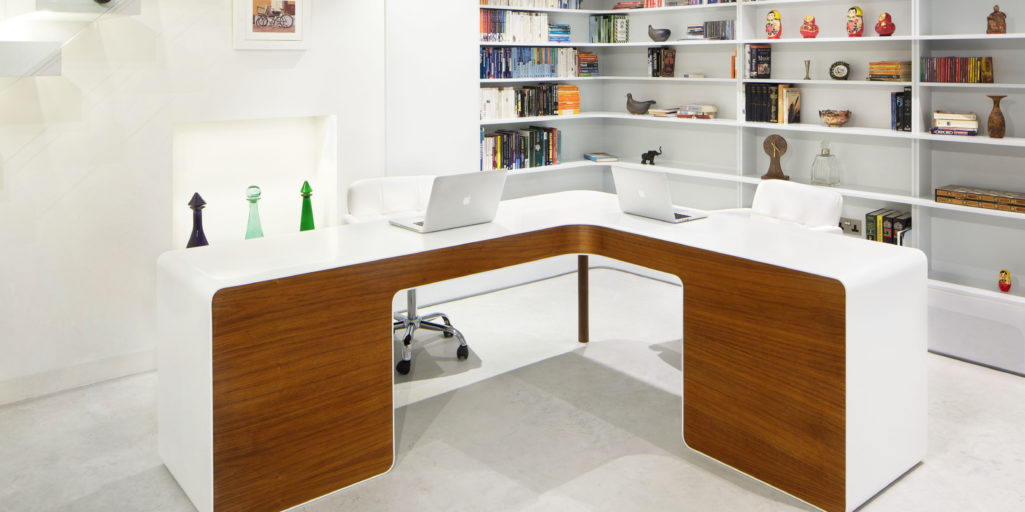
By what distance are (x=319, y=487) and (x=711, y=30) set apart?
4.24 metres

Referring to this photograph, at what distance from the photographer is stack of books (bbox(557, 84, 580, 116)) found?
20.3 feet

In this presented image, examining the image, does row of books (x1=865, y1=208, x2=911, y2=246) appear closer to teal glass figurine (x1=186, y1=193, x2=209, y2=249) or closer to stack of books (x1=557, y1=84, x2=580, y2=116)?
stack of books (x1=557, y1=84, x2=580, y2=116)

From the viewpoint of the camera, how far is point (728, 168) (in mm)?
5867

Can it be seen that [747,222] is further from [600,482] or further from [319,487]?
[319,487]

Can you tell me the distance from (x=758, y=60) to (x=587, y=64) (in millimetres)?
1464

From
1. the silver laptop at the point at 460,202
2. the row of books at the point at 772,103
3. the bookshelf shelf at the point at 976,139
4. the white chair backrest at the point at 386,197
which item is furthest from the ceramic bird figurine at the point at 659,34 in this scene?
the silver laptop at the point at 460,202

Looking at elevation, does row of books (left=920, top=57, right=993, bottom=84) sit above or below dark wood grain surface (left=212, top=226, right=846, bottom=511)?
above

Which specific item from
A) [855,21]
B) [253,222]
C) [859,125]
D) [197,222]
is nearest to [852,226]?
[859,125]

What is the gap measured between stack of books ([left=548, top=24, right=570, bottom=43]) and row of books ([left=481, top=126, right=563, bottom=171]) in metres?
0.67

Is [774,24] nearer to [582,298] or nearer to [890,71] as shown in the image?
[890,71]

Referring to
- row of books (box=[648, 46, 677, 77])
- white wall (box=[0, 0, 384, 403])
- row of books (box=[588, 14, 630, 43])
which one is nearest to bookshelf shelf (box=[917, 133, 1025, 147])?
row of books (box=[648, 46, 677, 77])

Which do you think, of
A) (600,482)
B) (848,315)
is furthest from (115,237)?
(848,315)

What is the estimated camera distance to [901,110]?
4.64 meters

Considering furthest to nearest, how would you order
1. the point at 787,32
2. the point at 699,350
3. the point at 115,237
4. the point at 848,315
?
the point at 787,32 < the point at 115,237 < the point at 699,350 < the point at 848,315
